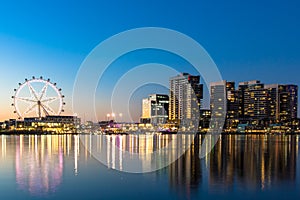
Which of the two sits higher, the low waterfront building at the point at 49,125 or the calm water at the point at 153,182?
the calm water at the point at 153,182

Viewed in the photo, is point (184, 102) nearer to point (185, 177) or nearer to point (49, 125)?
point (49, 125)

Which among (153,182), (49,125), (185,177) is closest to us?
(153,182)

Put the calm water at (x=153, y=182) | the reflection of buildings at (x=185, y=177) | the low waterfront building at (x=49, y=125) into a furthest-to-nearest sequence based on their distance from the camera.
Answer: the low waterfront building at (x=49, y=125) → the reflection of buildings at (x=185, y=177) → the calm water at (x=153, y=182)

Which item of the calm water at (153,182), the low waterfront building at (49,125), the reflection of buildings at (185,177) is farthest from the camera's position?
the low waterfront building at (49,125)

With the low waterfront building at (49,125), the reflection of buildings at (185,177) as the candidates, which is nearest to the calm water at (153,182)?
the reflection of buildings at (185,177)

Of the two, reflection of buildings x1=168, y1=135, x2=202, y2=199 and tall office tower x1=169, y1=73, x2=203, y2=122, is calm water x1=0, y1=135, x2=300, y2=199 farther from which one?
tall office tower x1=169, y1=73, x2=203, y2=122

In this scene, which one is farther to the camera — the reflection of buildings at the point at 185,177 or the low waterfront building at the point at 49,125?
the low waterfront building at the point at 49,125

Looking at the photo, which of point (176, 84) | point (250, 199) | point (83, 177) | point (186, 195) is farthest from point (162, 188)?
point (176, 84)

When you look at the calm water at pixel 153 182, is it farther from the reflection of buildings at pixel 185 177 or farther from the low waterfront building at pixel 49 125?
the low waterfront building at pixel 49 125

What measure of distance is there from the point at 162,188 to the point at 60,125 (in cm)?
15160

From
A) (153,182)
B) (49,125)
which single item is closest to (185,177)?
(153,182)

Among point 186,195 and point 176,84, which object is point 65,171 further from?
point 176,84

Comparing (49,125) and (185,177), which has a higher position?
(185,177)

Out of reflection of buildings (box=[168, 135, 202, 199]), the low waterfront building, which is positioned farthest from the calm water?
the low waterfront building
